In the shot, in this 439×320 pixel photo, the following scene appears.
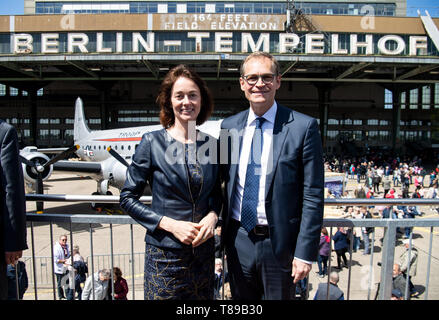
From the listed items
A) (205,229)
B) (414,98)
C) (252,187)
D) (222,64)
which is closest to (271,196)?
(252,187)

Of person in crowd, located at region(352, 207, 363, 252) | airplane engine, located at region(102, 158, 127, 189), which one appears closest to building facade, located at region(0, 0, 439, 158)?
airplane engine, located at region(102, 158, 127, 189)

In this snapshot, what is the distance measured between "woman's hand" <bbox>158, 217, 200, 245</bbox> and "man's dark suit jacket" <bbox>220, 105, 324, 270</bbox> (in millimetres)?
553

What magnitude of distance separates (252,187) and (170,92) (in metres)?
0.98

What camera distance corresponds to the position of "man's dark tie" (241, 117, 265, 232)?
2.09 m

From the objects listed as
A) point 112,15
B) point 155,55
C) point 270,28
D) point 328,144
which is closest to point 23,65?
point 112,15

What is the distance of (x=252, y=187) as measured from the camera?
83.5 inches

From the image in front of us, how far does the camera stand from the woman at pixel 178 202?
199 centimetres

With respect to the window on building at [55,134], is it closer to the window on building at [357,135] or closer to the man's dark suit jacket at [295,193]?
the window on building at [357,135]

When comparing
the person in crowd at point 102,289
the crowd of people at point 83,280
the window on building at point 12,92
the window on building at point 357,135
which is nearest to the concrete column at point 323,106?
the window on building at point 357,135

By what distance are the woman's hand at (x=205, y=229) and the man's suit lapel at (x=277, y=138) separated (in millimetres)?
448

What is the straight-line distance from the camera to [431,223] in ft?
9.62

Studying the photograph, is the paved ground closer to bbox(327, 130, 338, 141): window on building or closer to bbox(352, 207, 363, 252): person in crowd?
bbox(352, 207, 363, 252): person in crowd

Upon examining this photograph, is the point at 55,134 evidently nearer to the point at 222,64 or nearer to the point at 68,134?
the point at 68,134
